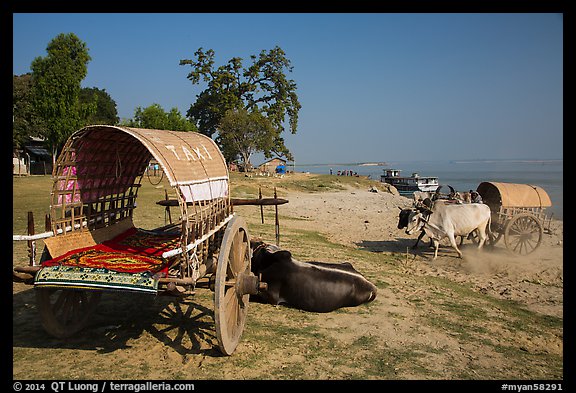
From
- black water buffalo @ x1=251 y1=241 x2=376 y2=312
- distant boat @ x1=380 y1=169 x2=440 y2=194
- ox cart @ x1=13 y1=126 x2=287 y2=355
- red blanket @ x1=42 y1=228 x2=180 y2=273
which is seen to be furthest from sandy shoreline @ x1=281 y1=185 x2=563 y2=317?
distant boat @ x1=380 y1=169 x2=440 y2=194

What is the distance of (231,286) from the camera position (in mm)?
6227

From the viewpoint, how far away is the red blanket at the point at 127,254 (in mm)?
5715

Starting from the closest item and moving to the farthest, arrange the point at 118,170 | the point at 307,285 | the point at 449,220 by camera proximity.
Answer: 1. the point at 118,170
2. the point at 307,285
3. the point at 449,220

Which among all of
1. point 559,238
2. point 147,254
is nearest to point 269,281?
point 147,254

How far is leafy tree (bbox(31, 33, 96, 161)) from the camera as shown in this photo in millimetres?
35781

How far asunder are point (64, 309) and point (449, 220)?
12.1m

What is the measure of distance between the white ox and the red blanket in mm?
8988

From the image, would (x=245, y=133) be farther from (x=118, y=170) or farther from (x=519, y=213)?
(x=118, y=170)

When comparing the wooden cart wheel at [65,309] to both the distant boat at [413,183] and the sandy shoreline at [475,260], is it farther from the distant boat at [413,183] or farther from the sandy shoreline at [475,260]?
the distant boat at [413,183]

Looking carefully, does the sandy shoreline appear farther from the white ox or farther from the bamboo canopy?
the bamboo canopy

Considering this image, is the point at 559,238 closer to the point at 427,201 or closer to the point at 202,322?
the point at 427,201

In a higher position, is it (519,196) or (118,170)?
(118,170)

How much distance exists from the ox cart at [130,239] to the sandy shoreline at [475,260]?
7221 millimetres

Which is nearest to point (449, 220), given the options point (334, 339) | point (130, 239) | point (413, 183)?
point (334, 339)
